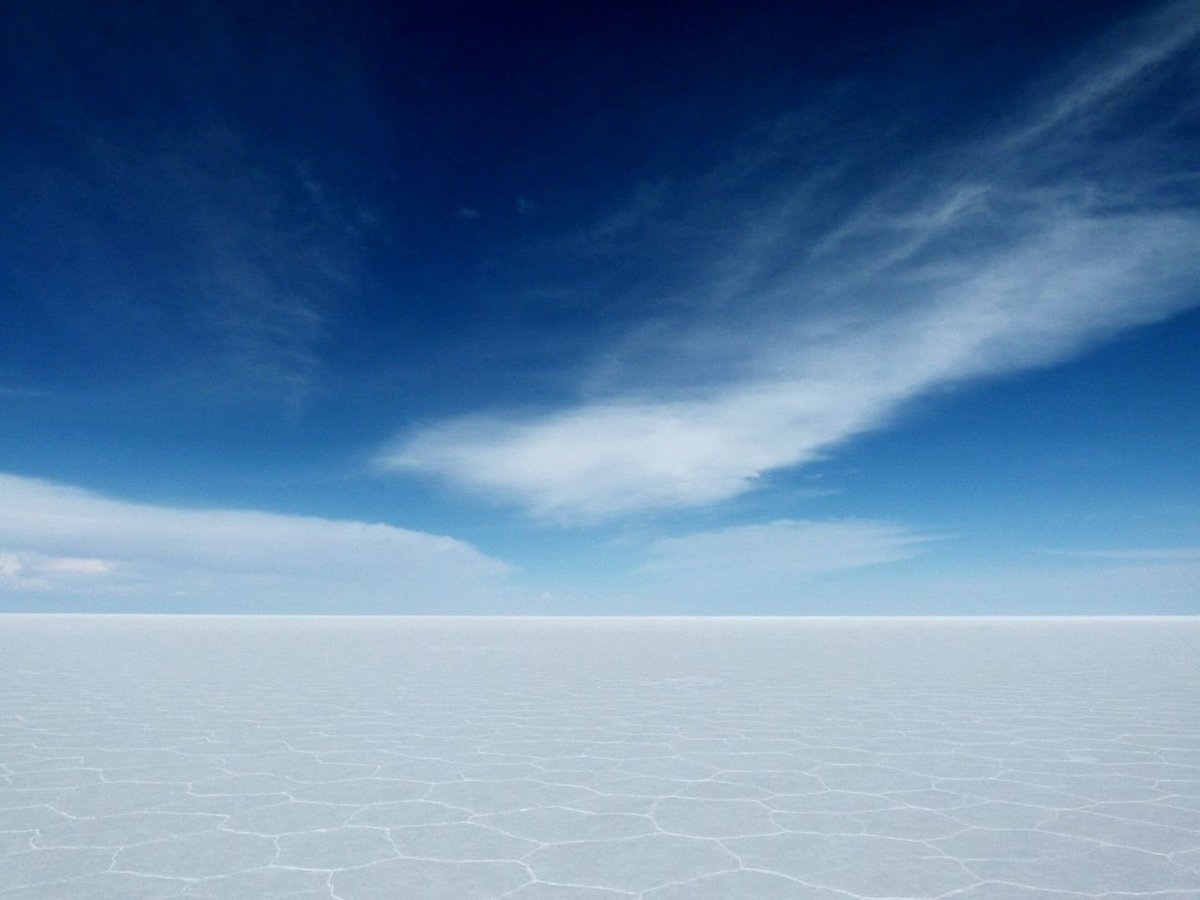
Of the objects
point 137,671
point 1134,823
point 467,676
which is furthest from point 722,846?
point 137,671

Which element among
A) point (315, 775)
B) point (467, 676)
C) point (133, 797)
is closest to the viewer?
point (133, 797)

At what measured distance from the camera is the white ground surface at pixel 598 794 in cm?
277

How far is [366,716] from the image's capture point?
22.1 ft

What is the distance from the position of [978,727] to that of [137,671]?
1077cm

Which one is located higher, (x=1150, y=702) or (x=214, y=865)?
(x=1150, y=702)

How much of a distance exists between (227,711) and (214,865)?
453 centimetres

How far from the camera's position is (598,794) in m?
4.02

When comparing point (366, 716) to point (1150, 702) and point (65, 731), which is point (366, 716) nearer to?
point (65, 731)

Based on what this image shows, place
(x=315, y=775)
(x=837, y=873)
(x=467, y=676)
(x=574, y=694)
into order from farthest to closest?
(x=467, y=676), (x=574, y=694), (x=315, y=775), (x=837, y=873)

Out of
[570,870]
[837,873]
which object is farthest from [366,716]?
[837,873]

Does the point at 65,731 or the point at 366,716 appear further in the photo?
the point at 366,716

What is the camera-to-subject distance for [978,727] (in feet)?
19.9

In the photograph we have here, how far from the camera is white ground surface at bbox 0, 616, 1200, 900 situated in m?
2.77

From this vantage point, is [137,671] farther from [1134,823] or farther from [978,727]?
[1134,823]
